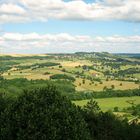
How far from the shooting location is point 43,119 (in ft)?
188

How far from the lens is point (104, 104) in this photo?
196 meters

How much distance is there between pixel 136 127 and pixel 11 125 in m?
35.0

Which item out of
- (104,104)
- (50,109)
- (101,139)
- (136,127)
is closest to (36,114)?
(50,109)

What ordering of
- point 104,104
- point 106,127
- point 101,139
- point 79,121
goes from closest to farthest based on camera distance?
1. point 79,121
2. point 101,139
3. point 106,127
4. point 104,104

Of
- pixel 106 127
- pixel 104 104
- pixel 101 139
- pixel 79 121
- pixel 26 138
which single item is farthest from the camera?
pixel 104 104

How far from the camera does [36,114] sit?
57906 mm

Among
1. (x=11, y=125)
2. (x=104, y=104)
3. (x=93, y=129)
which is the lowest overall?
Result: (x=104, y=104)

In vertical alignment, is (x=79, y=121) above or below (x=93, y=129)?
above

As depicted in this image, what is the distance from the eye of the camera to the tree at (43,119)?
183 ft

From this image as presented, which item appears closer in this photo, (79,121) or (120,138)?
(79,121)

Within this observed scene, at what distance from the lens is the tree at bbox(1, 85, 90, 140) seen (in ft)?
183

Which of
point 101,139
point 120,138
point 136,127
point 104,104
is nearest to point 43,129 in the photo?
point 101,139

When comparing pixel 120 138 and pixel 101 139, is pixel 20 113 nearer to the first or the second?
pixel 101 139

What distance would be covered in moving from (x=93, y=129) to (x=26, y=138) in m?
25.3
